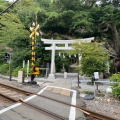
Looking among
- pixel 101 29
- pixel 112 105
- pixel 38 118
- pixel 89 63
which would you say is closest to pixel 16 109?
pixel 38 118

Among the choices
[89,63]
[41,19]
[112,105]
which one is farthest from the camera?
[41,19]

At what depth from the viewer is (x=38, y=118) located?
558 centimetres

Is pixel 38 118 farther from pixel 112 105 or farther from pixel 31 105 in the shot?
pixel 112 105

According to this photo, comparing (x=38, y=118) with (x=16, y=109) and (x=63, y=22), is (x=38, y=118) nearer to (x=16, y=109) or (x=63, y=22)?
(x=16, y=109)

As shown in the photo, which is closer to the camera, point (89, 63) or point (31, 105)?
point (31, 105)

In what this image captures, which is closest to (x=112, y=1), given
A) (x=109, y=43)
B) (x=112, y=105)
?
(x=109, y=43)

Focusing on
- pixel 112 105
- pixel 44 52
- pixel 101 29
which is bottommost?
pixel 112 105

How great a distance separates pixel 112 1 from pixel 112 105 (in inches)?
698

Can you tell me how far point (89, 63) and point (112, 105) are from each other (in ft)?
22.4

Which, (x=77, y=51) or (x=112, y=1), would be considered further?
(x=112, y=1)

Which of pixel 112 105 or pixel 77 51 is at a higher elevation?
pixel 77 51

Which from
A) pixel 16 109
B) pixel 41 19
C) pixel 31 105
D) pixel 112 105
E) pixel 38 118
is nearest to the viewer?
pixel 38 118

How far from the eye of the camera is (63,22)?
21.3 metres

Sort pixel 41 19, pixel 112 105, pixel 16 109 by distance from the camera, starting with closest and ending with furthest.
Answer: pixel 16 109, pixel 112 105, pixel 41 19
